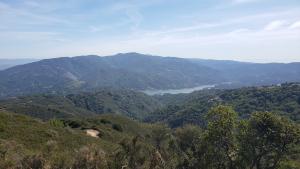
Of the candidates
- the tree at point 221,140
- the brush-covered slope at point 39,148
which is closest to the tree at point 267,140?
the tree at point 221,140

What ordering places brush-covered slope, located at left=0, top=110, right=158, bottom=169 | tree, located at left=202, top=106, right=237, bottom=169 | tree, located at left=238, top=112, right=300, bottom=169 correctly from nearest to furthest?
brush-covered slope, located at left=0, top=110, right=158, bottom=169 < tree, located at left=202, top=106, right=237, bottom=169 < tree, located at left=238, top=112, right=300, bottom=169

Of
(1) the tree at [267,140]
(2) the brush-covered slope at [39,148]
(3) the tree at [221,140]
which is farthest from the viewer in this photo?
(1) the tree at [267,140]

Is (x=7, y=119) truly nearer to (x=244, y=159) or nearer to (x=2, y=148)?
(x=2, y=148)

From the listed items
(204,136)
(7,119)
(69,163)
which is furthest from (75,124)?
(69,163)

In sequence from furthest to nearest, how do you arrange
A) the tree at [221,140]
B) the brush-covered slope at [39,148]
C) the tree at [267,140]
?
1. the tree at [267,140]
2. the tree at [221,140]
3. the brush-covered slope at [39,148]

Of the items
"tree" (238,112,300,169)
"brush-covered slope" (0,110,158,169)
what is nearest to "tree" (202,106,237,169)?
"tree" (238,112,300,169)

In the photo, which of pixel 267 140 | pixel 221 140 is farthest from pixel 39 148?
pixel 267 140

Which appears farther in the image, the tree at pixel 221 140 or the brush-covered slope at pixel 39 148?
the tree at pixel 221 140

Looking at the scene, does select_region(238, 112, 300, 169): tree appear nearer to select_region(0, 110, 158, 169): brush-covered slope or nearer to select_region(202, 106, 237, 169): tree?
select_region(202, 106, 237, 169): tree

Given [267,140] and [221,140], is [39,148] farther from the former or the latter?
[267,140]

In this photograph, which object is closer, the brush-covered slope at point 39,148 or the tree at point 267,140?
the brush-covered slope at point 39,148

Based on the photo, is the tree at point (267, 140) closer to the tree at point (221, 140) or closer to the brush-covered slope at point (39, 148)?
the tree at point (221, 140)

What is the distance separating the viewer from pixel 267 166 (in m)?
40.0

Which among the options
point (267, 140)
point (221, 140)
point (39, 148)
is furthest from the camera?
point (39, 148)
